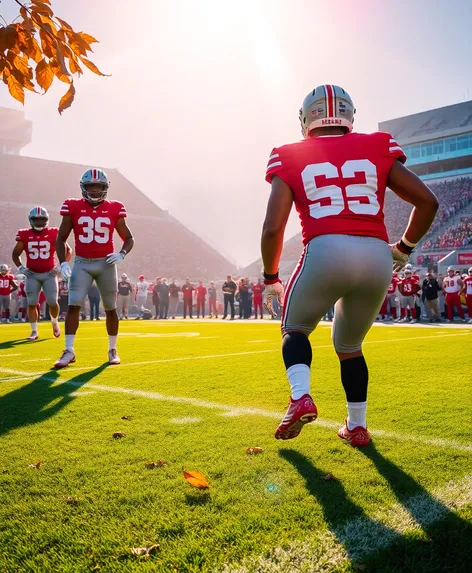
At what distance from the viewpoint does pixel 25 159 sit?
66438 millimetres

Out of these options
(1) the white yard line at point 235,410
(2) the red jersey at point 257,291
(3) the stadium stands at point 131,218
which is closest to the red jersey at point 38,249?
(1) the white yard line at point 235,410

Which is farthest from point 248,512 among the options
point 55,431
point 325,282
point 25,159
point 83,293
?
point 25,159

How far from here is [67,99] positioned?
107 inches

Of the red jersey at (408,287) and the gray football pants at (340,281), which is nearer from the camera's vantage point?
the gray football pants at (340,281)

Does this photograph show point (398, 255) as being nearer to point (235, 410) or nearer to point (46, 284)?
point (235, 410)

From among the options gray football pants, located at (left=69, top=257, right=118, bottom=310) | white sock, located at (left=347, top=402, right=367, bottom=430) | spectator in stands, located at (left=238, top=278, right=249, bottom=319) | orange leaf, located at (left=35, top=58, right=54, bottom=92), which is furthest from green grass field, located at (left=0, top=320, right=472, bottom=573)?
spectator in stands, located at (left=238, top=278, right=249, bottom=319)

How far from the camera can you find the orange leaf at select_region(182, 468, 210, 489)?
2.39 m

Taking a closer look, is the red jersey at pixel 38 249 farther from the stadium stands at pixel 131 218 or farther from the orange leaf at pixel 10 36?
the stadium stands at pixel 131 218

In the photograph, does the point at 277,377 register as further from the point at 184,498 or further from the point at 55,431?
the point at 184,498

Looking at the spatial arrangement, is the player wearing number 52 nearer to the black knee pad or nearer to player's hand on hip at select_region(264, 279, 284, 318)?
player's hand on hip at select_region(264, 279, 284, 318)

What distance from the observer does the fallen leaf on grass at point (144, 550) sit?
181 cm

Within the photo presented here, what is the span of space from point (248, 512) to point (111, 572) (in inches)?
22.9

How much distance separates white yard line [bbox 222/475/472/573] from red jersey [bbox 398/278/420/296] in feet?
54.5

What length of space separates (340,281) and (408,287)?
16.4 meters
